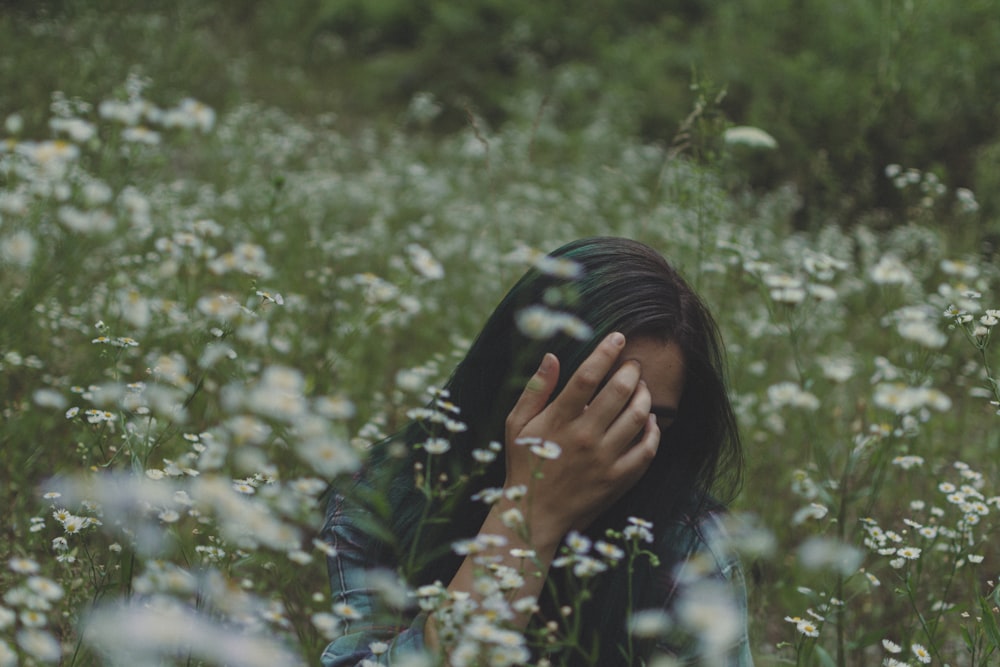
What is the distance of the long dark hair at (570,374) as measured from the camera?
4.73 ft

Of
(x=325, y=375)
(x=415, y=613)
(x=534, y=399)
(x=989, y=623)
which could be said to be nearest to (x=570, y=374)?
(x=534, y=399)

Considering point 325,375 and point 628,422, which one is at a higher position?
point 628,422

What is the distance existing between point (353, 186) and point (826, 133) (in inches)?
148

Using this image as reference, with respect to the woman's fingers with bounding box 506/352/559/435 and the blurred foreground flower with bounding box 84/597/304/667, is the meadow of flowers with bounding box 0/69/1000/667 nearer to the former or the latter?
the blurred foreground flower with bounding box 84/597/304/667

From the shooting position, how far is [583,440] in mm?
1306

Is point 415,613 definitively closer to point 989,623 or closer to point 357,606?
point 357,606

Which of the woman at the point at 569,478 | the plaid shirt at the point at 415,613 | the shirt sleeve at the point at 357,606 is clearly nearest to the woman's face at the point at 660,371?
the woman at the point at 569,478

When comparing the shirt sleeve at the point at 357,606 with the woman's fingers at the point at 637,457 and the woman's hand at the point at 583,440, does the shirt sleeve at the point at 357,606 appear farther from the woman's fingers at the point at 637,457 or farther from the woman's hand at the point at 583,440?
the woman's fingers at the point at 637,457

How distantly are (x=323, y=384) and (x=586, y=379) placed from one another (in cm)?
111

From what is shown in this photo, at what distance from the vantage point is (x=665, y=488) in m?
1.54

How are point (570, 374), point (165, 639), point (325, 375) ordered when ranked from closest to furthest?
point (165, 639), point (570, 374), point (325, 375)

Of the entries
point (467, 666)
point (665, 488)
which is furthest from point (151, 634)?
point (665, 488)

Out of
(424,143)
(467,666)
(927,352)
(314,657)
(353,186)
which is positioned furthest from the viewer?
(424,143)

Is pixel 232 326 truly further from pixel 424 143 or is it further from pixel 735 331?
pixel 424 143
